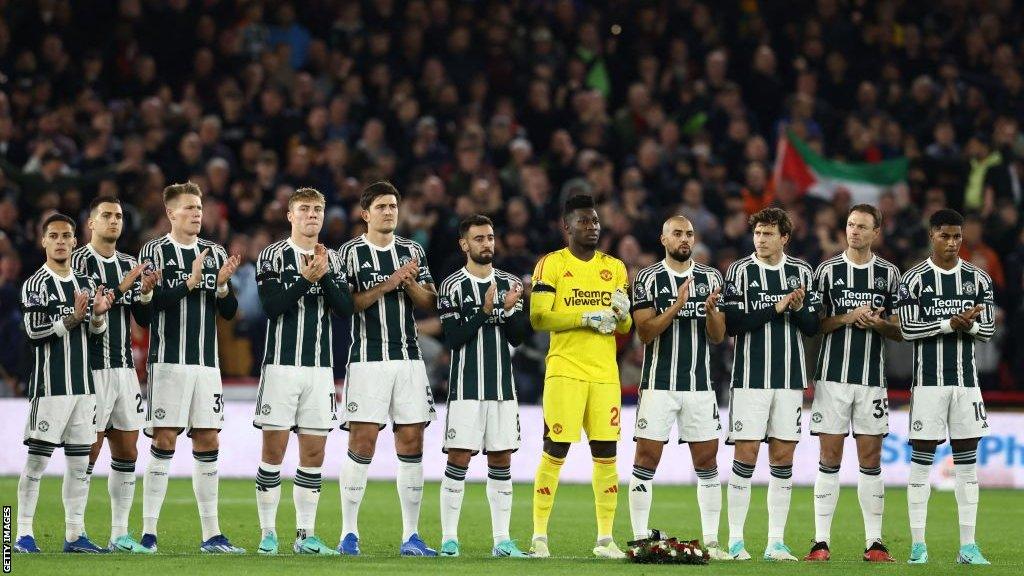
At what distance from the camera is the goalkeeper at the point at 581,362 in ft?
38.1

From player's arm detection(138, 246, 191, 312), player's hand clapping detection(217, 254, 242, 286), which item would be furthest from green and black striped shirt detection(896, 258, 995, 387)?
player's arm detection(138, 246, 191, 312)

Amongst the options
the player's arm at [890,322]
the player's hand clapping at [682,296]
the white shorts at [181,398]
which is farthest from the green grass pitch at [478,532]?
the player's hand clapping at [682,296]

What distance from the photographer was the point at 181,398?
1152cm

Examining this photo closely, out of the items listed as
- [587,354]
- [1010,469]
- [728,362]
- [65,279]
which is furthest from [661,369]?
[1010,469]

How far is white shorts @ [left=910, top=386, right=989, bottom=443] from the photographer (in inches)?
464

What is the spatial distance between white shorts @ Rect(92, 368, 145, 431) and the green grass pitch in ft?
3.25

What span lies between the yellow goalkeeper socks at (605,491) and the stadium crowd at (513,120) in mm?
6406

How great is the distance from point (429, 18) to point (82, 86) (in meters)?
5.16

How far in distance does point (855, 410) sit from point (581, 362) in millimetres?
2112

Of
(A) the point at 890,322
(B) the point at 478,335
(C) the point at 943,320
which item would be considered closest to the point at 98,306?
(B) the point at 478,335

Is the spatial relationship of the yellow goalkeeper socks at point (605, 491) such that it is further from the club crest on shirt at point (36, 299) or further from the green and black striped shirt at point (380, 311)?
the club crest on shirt at point (36, 299)

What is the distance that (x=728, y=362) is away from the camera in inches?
→ 722

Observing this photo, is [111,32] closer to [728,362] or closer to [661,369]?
[728,362]

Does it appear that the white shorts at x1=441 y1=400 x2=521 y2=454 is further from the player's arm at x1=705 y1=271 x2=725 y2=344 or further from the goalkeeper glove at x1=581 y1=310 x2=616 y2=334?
the player's arm at x1=705 y1=271 x2=725 y2=344
